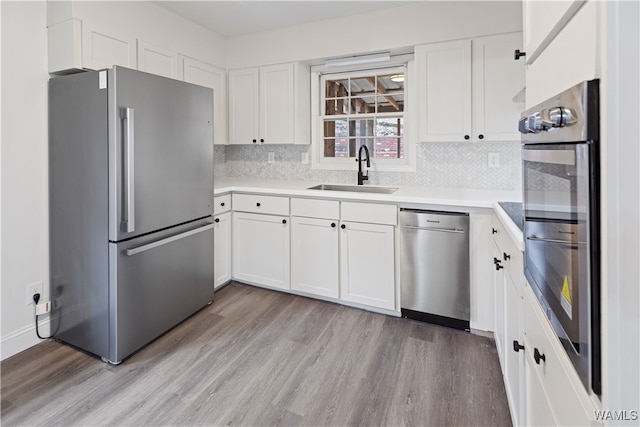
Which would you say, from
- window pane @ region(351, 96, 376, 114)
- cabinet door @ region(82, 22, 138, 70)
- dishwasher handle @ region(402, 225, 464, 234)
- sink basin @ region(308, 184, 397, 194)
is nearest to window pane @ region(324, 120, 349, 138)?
window pane @ region(351, 96, 376, 114)

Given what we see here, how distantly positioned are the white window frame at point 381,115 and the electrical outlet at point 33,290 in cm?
238

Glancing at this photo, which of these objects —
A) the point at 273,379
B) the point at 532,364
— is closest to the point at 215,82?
the point at 273,379

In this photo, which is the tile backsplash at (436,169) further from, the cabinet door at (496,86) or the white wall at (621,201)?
the white wall at (621,201)

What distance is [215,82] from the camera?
3.57 meters

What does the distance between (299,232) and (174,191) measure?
1.02m

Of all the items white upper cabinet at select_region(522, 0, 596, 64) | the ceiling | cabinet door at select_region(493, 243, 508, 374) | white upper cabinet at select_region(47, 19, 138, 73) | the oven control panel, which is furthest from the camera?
the ceiling

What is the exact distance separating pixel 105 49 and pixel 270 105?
1430 millimetres

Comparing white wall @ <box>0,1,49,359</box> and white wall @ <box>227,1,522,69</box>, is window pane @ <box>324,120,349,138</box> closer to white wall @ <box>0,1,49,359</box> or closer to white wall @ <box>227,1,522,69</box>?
white wall @ <box>227,1,522,69</box>

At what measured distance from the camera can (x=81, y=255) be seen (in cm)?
220

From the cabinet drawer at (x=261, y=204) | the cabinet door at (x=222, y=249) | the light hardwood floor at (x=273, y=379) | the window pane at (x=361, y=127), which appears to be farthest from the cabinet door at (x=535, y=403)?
the window pane at (x=361, y=127)

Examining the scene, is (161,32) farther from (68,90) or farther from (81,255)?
(81,255)

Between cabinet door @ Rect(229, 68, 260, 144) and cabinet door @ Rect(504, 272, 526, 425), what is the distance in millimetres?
2736

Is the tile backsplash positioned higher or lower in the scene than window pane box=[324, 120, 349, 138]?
lower

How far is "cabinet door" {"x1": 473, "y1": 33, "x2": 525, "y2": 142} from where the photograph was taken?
256cm
